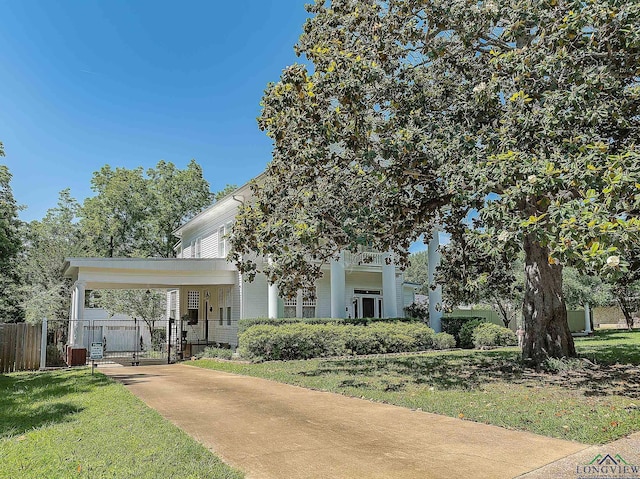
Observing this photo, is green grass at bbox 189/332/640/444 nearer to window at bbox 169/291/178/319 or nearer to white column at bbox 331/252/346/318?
white column at bbox 331/252/346/318

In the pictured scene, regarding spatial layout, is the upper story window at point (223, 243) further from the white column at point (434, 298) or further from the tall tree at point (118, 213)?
the tall tree at point (118, 213)

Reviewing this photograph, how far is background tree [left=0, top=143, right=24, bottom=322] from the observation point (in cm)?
2386

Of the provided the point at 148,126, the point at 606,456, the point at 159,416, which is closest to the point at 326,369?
the point at 159,416

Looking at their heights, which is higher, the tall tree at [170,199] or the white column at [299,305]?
the tall tree at [170,199]

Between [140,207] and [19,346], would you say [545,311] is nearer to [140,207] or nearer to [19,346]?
Answer: [19,346]

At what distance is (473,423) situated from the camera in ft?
23.8

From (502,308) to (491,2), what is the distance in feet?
68.6

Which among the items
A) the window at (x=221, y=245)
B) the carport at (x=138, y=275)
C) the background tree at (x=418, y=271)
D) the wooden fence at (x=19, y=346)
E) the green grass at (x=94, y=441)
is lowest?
the green grass at (x=94, y=441)

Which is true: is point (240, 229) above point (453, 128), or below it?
below

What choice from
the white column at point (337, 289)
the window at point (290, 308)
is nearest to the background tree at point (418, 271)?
the window at point (290, 308)

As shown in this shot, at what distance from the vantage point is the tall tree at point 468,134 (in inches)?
297

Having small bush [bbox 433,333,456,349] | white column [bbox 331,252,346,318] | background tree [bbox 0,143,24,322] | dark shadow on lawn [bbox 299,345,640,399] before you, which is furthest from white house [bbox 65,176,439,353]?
background tree [bbox 0,143,24,322]

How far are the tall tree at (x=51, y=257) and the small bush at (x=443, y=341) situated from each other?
674 inches

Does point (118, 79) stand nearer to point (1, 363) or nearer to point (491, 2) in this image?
point (1, 363)
